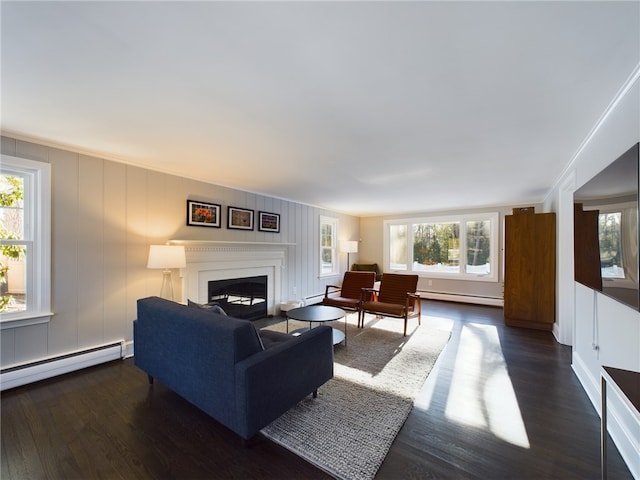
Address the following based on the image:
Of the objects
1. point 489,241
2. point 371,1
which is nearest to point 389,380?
point 371,1

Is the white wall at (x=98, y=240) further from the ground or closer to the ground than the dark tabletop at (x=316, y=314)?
further from the ground

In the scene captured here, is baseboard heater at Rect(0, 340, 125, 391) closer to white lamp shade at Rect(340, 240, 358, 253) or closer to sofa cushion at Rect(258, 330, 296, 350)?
sofa cushion at Rect(258, 330, 296, 350)

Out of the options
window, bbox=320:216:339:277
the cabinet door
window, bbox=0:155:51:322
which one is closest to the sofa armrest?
window, bbox=0:155:51:322

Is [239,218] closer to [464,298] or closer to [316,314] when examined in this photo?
[316,314]

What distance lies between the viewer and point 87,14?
46.4 inches

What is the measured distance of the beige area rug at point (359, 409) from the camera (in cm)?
166

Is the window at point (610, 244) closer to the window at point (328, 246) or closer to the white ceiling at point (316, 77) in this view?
the white ceiling at point (316, 77)

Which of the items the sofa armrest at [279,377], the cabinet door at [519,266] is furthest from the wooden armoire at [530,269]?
the sofa armrest at [279,377]

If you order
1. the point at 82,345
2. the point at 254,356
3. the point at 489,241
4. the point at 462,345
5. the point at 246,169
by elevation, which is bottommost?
the point at 462,345

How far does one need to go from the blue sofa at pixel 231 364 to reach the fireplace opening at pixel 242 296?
1720 millimetres

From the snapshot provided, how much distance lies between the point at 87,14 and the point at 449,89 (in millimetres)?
1878

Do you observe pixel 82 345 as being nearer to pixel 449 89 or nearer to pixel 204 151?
pixel 204 151

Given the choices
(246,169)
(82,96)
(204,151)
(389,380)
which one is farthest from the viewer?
(246,169)

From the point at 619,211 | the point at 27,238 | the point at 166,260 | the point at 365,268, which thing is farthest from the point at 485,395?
the point at 365,268
